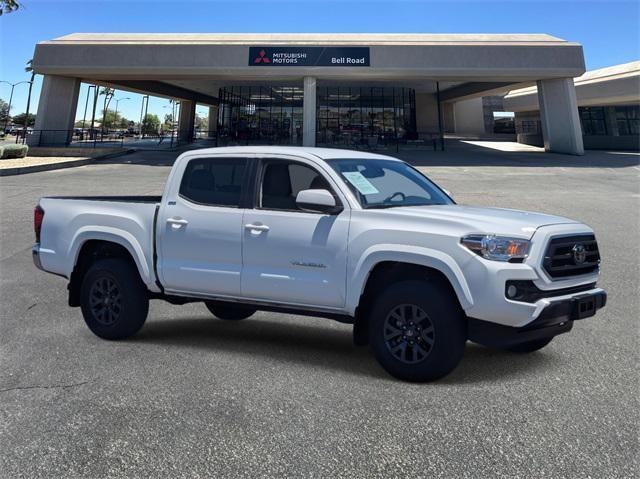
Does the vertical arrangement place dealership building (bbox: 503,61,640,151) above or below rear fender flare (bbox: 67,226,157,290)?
above

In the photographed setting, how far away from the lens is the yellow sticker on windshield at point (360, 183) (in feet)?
15.0

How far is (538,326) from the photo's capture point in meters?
3.81

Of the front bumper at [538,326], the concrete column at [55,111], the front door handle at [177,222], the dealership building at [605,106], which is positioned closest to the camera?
the front bumper at [538,326]

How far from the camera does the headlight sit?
3795 millimetres

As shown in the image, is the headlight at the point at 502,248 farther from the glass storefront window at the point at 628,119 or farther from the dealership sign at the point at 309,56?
the glass storefront window at the point at 628,119

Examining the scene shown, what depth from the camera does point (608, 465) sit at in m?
2.96

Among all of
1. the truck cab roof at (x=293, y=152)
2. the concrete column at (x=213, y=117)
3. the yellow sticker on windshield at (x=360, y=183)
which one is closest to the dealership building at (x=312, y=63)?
the concrete column at (x=213, y=117)

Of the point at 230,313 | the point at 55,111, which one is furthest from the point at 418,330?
the point at 55,111

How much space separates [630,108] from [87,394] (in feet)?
173

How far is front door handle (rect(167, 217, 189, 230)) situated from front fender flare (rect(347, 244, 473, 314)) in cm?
180

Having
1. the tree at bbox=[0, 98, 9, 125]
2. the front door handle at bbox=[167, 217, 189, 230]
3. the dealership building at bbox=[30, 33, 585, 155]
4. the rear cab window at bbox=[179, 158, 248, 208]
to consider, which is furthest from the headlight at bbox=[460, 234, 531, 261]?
the tree at bbox=[0, 98, 9, 125]

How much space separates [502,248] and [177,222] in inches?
119

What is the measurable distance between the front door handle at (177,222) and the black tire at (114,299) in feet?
2.40

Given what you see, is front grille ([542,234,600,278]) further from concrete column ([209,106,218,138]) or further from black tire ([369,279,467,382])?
concrete column ([209,106,218,138])
